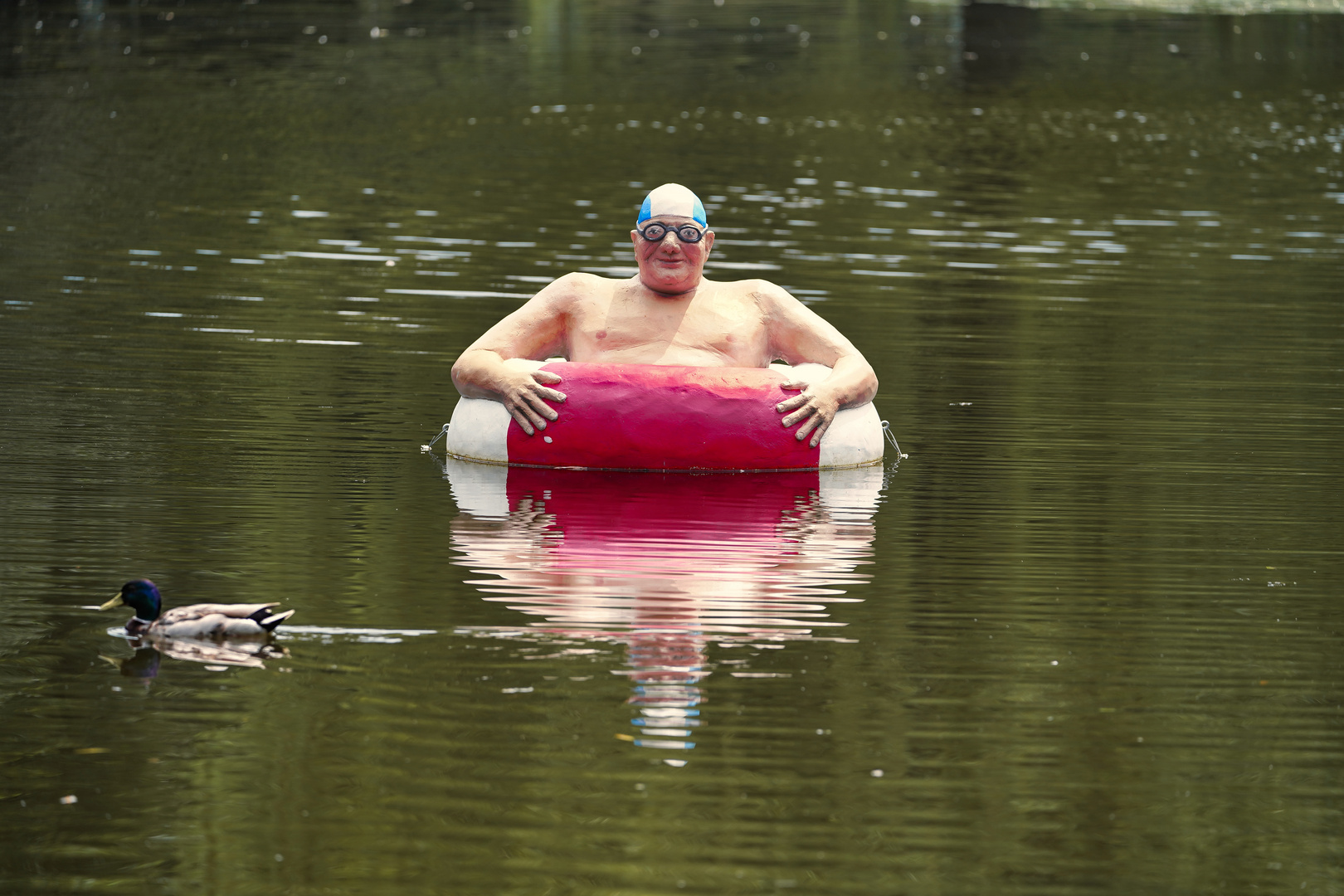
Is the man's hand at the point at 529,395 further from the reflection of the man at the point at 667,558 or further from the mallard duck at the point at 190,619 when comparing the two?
the mallard duck at the point at 190,619

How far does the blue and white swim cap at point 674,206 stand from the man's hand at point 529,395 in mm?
1153

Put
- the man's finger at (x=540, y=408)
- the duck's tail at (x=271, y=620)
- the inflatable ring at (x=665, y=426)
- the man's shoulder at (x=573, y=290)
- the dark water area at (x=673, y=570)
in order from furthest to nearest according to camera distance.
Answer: the man's shoulder at (x=573, y=290) < the man's finger at (x=540, y=408) < the inflatable ring at (x=665, y=426) < the duck's tail at (x=271, y=620) < the dark water area at (x=673, y=570)

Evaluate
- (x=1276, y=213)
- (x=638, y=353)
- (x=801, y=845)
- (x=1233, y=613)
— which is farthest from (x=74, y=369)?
(x=1276, y=213)

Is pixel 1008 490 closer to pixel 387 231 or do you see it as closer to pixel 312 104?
pixel 387 231

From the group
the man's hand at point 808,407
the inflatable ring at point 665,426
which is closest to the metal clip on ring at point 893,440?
the inflatable ring at point 665,426

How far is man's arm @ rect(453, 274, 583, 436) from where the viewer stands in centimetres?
1124

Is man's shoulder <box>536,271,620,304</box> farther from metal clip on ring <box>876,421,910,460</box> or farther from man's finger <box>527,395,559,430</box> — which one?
metal clip on ring <box>876,421,910,460</box>

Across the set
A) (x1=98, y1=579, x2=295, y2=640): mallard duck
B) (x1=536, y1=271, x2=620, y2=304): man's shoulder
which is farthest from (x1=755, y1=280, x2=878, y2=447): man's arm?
(x1=98, y1=579, x2=295, y2=640): mallard duck

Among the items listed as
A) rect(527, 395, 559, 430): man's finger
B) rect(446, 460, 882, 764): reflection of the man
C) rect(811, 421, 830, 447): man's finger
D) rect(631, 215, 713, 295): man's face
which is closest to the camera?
rect(446, 460, 882, 764): reflection of the man

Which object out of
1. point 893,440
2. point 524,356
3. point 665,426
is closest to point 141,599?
point 665,426

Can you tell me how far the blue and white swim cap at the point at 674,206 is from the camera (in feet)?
38.8

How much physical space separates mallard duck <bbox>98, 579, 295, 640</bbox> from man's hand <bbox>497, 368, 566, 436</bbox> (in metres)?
3.72

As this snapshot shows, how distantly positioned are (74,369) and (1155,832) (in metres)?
9.66

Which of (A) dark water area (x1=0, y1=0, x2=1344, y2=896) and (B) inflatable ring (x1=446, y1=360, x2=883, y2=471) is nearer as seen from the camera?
(A) dark water area (x1=0, y1=0, x2=1344, y2=896)
